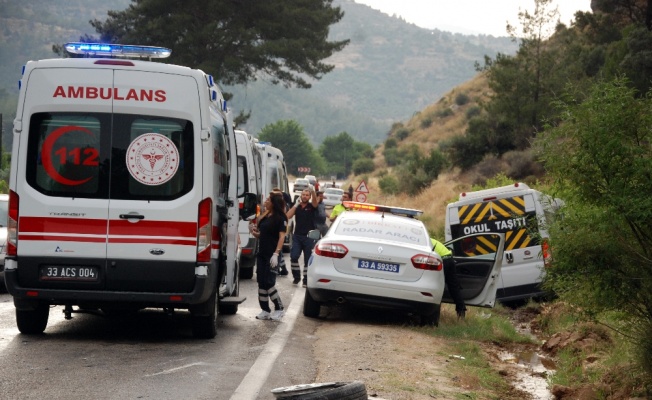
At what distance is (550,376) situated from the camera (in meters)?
11.4

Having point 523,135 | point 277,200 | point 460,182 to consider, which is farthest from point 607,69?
point 277,200

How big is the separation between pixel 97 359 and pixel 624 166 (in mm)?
4914

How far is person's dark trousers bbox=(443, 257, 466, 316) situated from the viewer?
46.5 ft

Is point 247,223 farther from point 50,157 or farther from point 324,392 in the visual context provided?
point 324,392

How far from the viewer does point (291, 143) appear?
177 m

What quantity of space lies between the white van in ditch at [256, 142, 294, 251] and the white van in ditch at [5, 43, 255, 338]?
12.8 meters

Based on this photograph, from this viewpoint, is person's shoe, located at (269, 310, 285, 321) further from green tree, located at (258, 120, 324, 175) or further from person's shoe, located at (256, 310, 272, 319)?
green tree, located at (258, 120, 324, 175)

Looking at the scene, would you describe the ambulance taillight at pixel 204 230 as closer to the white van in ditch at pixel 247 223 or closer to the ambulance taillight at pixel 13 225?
the ambulance taillight at pixel 13 225

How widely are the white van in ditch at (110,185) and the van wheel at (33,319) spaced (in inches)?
15.6

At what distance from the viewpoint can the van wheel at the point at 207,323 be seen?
11.4 meters

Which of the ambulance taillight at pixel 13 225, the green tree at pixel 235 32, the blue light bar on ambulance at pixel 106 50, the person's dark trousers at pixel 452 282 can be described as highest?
the green tree at pixel 235 32

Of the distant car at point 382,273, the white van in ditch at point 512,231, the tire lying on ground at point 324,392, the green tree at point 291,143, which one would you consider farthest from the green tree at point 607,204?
the green tree at point 291,143

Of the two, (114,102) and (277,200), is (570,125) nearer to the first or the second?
(114,102)

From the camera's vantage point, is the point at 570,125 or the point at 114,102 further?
the point at 114,102
